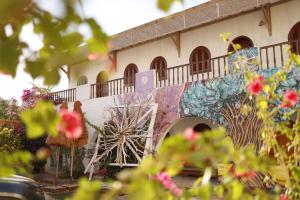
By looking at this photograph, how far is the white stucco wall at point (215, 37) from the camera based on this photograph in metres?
11.3

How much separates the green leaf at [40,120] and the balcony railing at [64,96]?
1463cm

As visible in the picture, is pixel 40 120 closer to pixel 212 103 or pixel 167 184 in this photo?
pixel 167 184

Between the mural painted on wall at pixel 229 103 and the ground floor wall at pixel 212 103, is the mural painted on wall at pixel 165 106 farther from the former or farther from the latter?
the mural painted on wall at pixel 229 103

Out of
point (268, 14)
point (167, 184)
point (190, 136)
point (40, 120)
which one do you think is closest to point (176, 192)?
point (167, 184)

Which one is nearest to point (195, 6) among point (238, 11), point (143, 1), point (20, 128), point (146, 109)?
point (238, 11)

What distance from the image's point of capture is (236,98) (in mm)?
9375

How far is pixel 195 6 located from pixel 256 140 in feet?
17.4

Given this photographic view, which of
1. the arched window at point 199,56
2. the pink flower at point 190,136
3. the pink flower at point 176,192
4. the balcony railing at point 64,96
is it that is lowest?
the pink flower at point 176,192

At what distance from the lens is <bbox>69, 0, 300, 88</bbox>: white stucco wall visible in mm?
11312

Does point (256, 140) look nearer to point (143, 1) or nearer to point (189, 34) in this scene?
point (189, 34)

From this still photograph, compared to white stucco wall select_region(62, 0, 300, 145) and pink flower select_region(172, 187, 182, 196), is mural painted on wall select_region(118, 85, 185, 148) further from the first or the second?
pink flower select_region(172, 187, 182, 196)

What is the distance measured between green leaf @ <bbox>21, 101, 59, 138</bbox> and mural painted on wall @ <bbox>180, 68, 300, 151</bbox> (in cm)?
800

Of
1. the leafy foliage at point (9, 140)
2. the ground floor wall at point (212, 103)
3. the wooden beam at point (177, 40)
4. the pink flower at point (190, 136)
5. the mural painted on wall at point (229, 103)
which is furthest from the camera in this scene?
the wooden beam at point (177, 40)

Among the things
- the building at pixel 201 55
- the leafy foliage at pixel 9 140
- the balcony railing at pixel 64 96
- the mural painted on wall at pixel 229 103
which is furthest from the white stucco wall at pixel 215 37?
the leafy foliage at pixel 9 140
